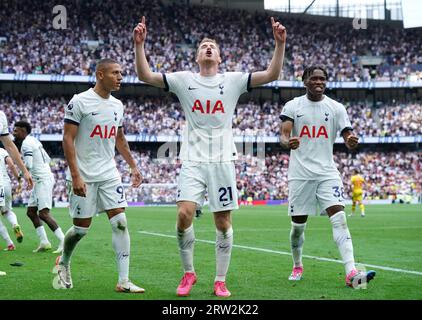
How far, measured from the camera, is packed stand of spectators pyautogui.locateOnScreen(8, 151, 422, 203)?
50.5 metres

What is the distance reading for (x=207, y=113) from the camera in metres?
7.64

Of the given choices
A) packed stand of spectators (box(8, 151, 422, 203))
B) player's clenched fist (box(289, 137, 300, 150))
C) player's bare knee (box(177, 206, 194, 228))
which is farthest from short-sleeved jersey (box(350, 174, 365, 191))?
player's bare knee (box(177, 206, 194, 228))

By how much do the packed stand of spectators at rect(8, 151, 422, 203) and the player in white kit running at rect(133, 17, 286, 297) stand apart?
4172 centimetres

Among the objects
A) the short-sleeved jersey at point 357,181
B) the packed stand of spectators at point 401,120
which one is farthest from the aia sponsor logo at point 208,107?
the packed stand of spectators at point 401,120

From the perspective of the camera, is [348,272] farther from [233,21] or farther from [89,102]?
[233,21]

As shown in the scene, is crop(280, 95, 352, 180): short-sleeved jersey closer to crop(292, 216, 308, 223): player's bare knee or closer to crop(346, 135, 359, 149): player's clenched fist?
crop(346, 135, 359, 149): player's clenched fist

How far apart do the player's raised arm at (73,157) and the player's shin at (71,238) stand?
0.61 metres

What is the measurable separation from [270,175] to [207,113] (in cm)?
4833

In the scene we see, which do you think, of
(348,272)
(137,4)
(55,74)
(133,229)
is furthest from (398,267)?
(137,4)

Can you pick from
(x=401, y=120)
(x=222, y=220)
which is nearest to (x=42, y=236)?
(x=222, y=220)

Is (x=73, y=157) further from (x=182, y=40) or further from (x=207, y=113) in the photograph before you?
(x=182, y=40)

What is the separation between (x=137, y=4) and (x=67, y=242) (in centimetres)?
5329

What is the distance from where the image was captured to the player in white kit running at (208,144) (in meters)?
7.54

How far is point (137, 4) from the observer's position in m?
59.6
